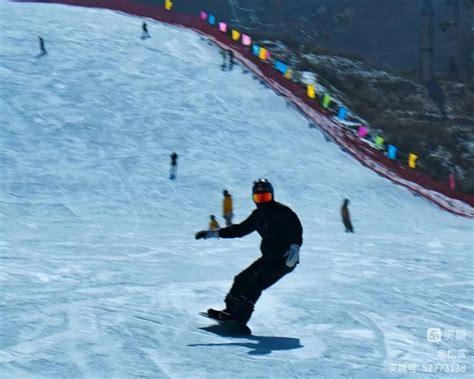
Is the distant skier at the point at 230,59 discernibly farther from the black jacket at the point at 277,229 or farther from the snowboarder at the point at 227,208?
the black jacket at the point at 277,229

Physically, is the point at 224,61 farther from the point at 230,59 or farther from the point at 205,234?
the point at 205,234

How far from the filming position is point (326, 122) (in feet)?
121

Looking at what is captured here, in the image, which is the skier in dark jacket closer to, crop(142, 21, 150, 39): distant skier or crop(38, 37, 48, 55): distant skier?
crop(38, 37, 48, 55): distant skier

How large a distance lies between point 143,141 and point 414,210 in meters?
8.51

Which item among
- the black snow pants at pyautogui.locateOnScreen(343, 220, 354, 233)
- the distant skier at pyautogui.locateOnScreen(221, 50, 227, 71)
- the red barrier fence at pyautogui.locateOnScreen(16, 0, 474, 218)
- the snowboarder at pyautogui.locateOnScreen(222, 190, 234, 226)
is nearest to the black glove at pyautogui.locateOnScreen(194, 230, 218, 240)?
the snowboarder at pyautogui.locateOnScreen(222, 190, 234, 226)

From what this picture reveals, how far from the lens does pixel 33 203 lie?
2336cm

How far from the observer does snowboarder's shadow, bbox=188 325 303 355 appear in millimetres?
7783

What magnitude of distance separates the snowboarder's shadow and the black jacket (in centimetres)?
68

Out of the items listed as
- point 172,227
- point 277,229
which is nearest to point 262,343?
point 277,229

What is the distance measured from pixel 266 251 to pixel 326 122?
28646mm

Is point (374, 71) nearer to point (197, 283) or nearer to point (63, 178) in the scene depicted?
point (63, 178)

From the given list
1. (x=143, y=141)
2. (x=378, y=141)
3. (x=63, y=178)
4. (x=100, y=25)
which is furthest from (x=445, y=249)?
(x=100, y=25)

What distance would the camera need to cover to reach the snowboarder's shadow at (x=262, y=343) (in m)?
7.78

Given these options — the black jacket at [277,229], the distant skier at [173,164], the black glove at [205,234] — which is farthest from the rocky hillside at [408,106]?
the black jacket at [277,229]
